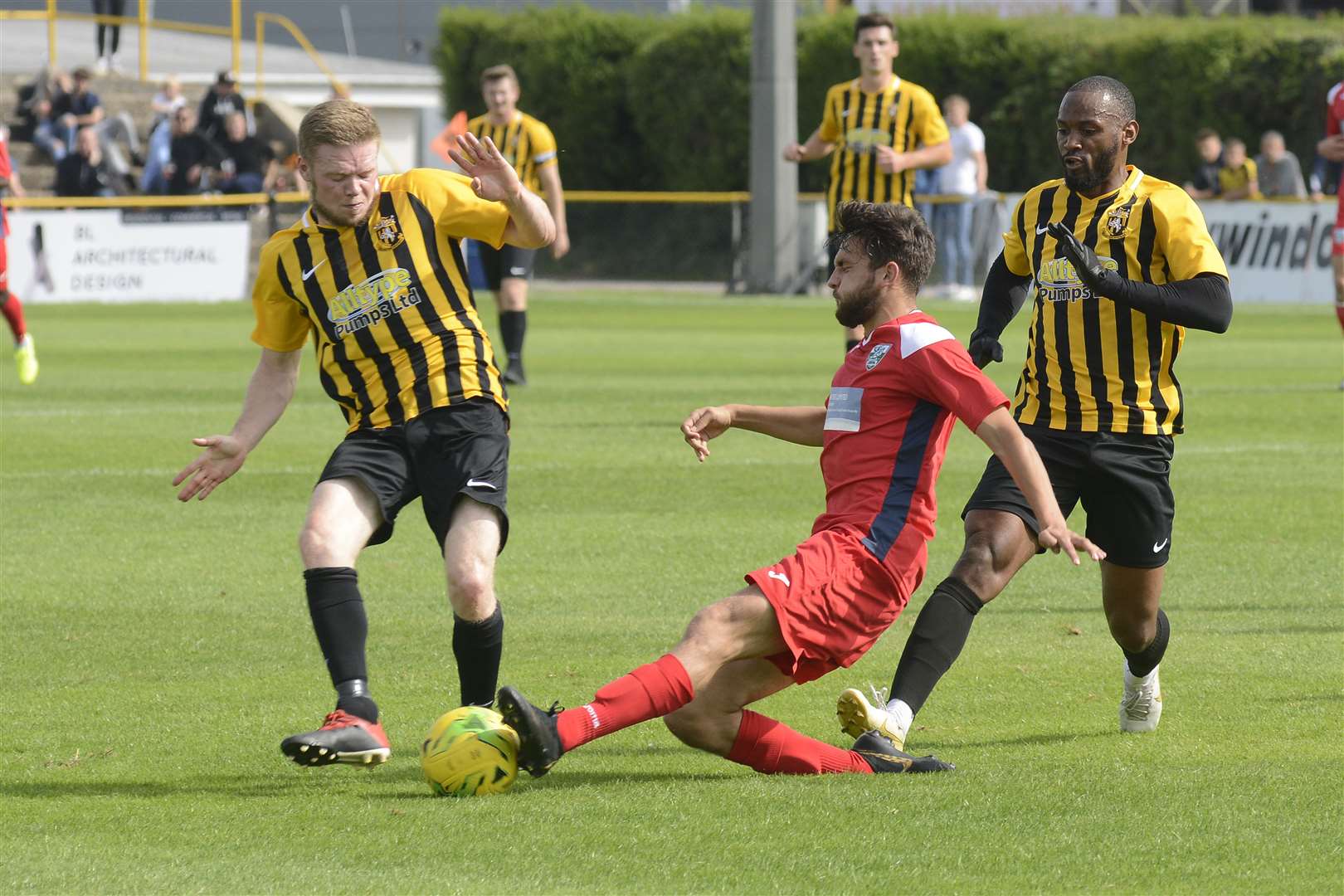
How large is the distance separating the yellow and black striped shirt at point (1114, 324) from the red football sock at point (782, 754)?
1.24 metres

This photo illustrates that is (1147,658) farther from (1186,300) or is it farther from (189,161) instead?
(189,161)

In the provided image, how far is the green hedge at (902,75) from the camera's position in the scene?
103 feet

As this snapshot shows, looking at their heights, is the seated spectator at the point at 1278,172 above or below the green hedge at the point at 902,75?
below

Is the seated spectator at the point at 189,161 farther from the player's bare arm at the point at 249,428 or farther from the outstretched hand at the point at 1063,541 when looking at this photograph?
the outstretched hand at the point at 1063,541

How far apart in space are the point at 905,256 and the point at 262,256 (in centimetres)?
183

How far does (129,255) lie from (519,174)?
1173cm

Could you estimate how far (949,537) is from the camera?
30.6 ft

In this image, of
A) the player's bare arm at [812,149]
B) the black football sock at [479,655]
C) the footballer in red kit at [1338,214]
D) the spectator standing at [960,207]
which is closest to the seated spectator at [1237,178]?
the spectator standing at [960,207]

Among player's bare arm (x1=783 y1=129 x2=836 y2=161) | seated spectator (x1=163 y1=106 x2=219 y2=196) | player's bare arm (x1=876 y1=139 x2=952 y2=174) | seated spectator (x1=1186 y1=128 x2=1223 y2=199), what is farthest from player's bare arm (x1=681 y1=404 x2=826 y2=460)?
seated spectator (x1=163 y1=106 x2=219 y2=196)

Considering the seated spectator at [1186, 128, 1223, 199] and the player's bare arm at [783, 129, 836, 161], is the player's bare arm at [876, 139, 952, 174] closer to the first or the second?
the player's bare arm at [783, 129, 836, 161]

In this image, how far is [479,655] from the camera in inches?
221

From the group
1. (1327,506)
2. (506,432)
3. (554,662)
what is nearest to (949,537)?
(1327,506)

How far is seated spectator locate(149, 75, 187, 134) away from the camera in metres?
29.7

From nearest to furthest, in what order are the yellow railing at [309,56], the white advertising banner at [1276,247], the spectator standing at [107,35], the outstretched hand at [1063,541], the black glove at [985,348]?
1. the outstretched hand at [1063,541]
2. the black glove at [985,348]
3. the white advertising banner at [1276,247]
4. the yellow railing at [309,56]
5. the spectator standing at [107,35]
